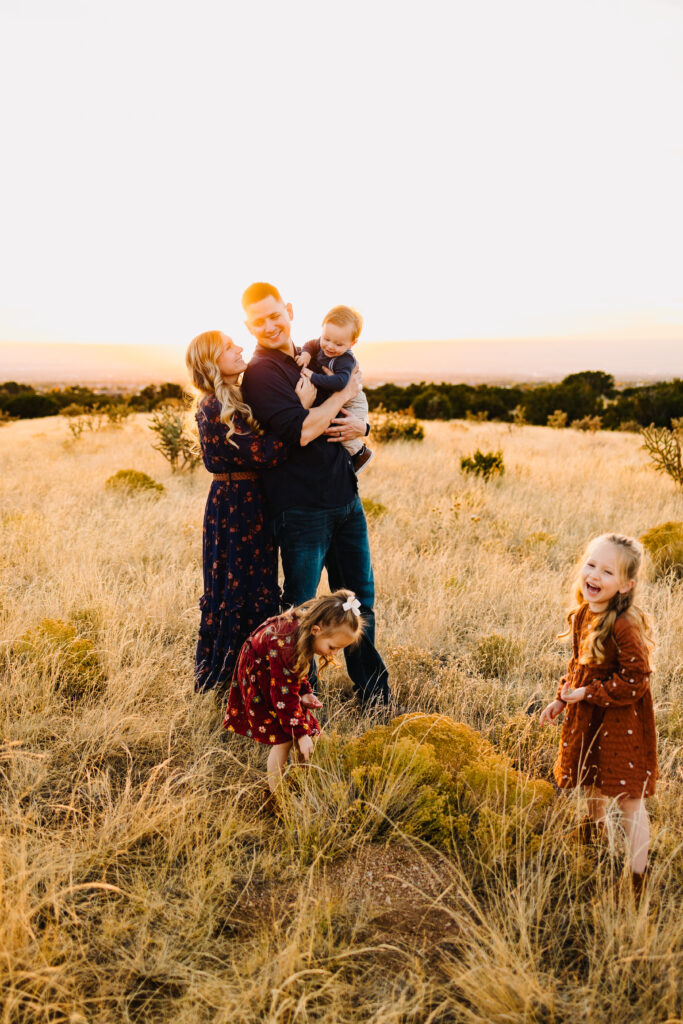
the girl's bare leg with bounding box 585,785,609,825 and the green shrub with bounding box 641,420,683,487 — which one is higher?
the green shrub with bounding box 641,420,683,487

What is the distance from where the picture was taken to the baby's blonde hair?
326cm

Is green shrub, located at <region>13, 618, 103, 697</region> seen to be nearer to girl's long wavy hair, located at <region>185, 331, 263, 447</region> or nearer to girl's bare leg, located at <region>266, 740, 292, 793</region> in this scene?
girl's bare leg, located at <region>266, 740, 292, 793</region>

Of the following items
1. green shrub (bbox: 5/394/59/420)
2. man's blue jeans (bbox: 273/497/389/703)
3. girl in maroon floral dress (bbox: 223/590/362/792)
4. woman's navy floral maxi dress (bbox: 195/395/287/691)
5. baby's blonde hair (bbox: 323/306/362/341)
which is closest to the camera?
girl in maroon floral dress (bbox: 223/590/362/792)

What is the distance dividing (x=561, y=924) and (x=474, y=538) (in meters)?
4.75

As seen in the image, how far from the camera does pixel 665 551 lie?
5.86 meters

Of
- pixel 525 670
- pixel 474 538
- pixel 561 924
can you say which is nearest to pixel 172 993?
pixel 561 924

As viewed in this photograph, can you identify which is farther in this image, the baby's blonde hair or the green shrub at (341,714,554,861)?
the baby's blonde hair

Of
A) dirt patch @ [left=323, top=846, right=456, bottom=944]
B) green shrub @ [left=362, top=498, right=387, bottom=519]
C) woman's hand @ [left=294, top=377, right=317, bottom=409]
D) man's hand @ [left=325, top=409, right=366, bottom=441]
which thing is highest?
woman's hand @ [left=294, top=377, right=317, bottom=409]

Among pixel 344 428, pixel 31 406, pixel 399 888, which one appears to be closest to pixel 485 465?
pixel 344 428

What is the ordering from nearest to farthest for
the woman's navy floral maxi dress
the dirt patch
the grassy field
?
the grassy field, the dirt patch, the woman's navy floral maxi dress

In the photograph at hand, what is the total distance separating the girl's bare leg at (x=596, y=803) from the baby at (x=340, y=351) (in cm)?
180

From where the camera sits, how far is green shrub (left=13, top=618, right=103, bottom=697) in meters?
3.45

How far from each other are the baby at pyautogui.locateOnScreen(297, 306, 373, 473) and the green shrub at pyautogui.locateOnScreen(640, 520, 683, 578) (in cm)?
381

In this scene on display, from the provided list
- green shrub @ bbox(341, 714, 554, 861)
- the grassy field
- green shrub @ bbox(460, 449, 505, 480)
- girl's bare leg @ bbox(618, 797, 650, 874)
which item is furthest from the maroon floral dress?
green shrub @ bbox(460, 449, 505, 480)
